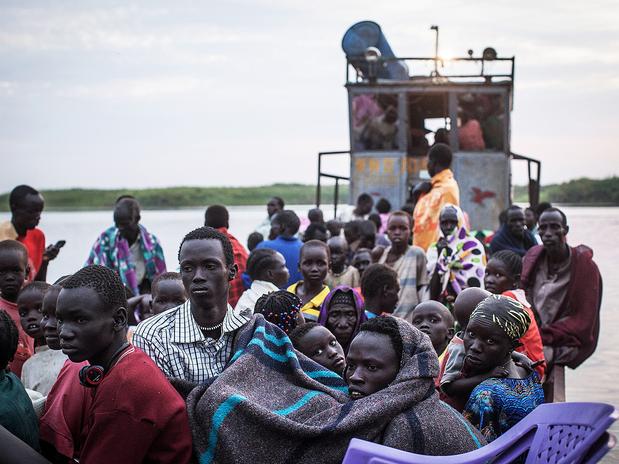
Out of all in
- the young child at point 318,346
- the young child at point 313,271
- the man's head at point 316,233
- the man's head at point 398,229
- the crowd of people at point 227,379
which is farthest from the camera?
the man's head at point 316,233

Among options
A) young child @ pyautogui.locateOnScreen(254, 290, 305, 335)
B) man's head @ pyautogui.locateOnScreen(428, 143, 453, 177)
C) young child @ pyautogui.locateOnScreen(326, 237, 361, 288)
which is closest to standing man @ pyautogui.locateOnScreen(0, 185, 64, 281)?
young child @ pyautogui.locateOnScreen(326, 237, 361, 288)

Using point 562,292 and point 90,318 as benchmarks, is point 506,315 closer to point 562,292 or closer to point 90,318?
point 90,318

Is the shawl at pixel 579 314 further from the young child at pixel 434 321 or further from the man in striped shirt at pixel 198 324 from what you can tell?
the man in striped shirt at pixel 198 324

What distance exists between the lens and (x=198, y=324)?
10.5ft

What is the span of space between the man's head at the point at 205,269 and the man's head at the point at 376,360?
0.57 meters

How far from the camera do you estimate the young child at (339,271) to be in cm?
676

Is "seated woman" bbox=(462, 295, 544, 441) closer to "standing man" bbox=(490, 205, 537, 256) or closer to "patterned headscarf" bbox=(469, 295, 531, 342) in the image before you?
"patterned headscarf" bbox=(469, 295, 531, 342)

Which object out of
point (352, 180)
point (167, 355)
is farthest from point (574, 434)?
point (352, 180)

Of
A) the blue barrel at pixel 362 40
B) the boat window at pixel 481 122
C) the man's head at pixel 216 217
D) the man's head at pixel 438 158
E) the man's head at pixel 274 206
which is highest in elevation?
the blue barrel at pixel 362 40

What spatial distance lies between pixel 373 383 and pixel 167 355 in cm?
75

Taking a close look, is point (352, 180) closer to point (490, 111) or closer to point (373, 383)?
point (490, 111)

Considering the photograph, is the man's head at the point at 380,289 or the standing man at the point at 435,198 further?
the standing man at the point at 435,198

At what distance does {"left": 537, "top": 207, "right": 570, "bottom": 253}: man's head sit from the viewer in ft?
20.0

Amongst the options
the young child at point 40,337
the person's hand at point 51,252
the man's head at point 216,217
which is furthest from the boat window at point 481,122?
the young child at point 40,337
